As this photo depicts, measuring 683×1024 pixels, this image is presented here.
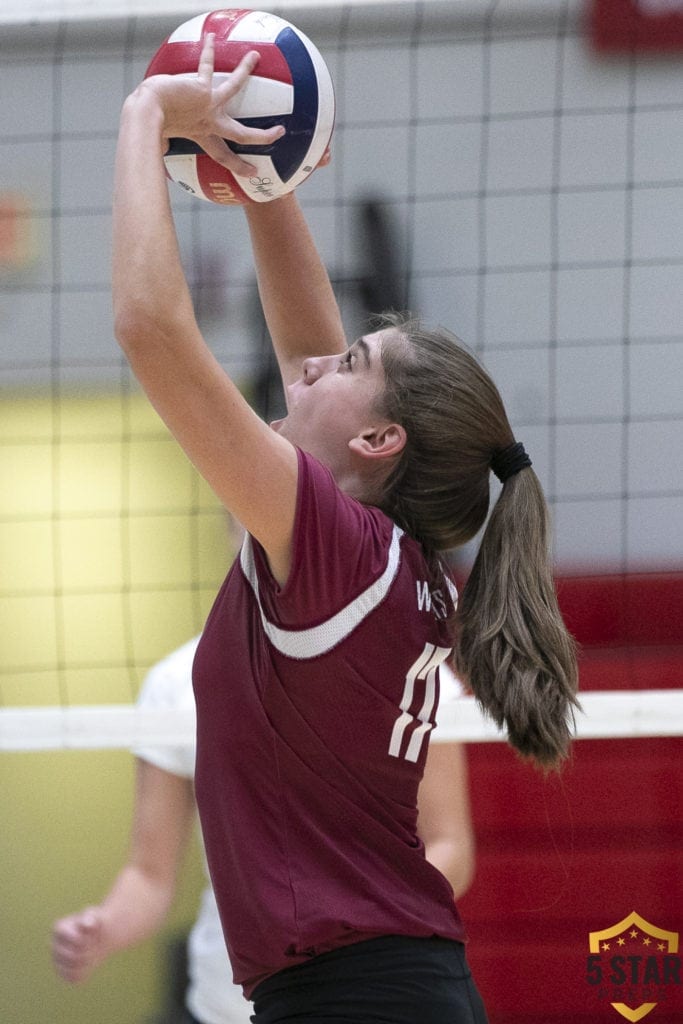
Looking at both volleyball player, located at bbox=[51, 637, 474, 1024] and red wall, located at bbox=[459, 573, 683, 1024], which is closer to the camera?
volleyball player, located at bbox=[51, 637, 474, 1024]

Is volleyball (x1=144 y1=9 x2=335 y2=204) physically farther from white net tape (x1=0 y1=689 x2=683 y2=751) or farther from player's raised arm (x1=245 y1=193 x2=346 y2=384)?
white net tape (x1=0 y1=689 x2=683 y2=751)

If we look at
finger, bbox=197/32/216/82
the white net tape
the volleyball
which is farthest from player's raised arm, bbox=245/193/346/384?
the white net tape

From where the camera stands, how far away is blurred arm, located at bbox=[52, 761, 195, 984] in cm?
220

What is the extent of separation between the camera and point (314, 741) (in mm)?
1535

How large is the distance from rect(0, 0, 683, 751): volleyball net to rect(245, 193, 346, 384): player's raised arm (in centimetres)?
173

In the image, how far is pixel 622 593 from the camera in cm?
347

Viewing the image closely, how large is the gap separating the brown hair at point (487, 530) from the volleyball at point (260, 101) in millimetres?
296

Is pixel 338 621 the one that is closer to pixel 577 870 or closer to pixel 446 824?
pixel 446 824

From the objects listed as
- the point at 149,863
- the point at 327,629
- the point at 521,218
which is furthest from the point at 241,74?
the point at 521,218

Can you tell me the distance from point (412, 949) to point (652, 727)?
150 cm

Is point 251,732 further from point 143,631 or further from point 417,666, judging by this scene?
point 143,631

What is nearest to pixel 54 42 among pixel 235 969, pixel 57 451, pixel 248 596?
pixel 57 451

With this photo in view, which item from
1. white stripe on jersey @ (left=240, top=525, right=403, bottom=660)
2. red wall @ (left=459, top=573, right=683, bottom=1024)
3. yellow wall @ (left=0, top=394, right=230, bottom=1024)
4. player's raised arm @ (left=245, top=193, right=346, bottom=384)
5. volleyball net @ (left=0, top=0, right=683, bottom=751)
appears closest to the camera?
white stripe on jersey @ (left=240, top=525, right=403, bottom=660)

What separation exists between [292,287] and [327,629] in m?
0.69
